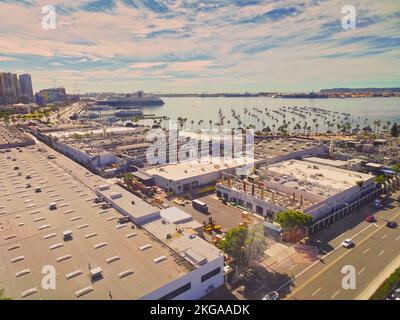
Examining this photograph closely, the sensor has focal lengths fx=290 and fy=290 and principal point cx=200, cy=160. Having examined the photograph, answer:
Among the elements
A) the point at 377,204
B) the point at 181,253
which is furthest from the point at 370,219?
the point at 181,253

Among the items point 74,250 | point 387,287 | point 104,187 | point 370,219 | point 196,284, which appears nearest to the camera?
point 196,284

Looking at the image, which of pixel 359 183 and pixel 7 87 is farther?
pixel 7 87

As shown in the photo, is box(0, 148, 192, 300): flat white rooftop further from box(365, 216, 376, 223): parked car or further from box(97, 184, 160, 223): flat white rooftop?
box(365, 216, 376, 223): parked car

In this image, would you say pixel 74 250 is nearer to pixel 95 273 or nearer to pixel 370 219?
pixel 95 273

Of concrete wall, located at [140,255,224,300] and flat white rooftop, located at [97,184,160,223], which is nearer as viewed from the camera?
concrete wall, located at [140,255,224,300]

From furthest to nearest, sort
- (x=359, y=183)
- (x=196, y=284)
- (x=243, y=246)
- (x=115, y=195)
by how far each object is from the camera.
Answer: (x=359, y=183)
(x=115, y=195)
(x=243, y=246)
(x=196, y=284)

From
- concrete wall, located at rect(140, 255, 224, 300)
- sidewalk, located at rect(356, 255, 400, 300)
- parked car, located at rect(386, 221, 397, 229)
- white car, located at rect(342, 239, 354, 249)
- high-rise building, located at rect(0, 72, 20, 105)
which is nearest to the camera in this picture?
Answer: concrete wall, located at rect(140, 255, 224, 300)

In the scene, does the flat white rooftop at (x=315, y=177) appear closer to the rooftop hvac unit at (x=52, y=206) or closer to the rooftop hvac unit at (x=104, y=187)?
the rooftop hvac unit at (x=104, y=187)

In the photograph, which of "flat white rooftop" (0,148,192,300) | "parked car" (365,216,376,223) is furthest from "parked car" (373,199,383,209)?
"flat white rooftop" (0,148,192,300)
